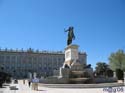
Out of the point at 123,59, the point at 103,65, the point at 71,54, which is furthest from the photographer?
the point at 103,65

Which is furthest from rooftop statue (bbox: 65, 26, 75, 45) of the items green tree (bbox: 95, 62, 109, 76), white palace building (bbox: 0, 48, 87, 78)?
white palace building (bbox: 0, 48, 87, 78)

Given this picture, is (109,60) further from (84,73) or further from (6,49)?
(6,49)

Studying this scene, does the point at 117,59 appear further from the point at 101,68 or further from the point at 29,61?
the point at 29,61

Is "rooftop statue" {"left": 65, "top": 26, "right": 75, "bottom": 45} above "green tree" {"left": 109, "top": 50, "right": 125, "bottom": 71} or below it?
above

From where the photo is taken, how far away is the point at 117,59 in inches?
2756

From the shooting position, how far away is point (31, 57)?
144 metres

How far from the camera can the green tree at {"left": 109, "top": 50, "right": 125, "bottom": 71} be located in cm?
6897

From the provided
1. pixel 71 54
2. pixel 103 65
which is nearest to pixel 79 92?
pixel 71 54

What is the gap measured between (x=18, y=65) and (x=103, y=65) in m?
57.9

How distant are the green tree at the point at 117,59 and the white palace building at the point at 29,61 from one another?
232 ft

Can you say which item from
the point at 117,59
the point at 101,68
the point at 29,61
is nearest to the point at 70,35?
the point at 117,59

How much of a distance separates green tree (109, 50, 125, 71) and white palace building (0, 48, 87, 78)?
70.7m

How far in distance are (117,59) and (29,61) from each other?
8133 cm

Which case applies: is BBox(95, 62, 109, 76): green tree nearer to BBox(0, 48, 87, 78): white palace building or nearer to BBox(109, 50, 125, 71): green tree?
BBox(109, 50, 125, 71): green tree
